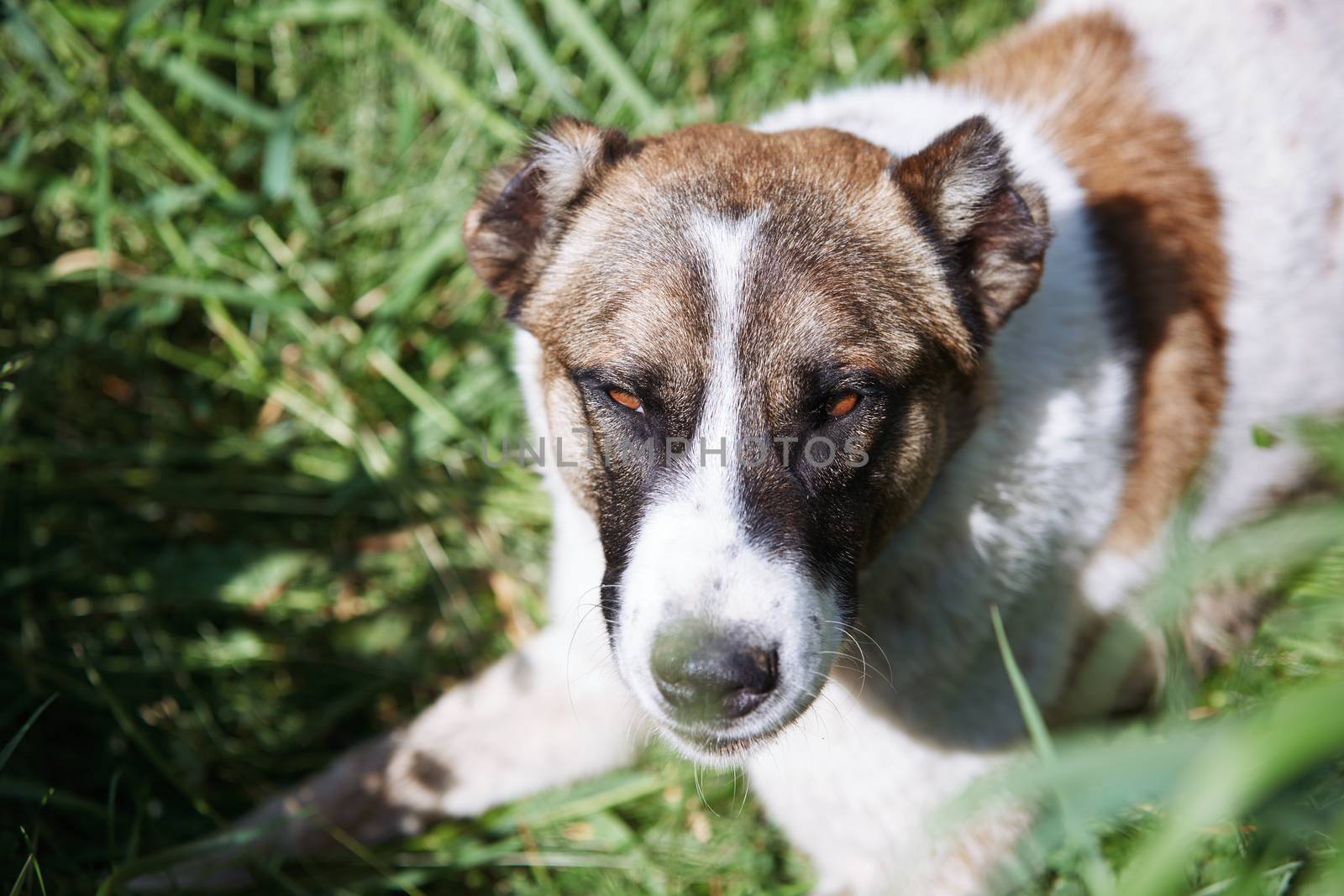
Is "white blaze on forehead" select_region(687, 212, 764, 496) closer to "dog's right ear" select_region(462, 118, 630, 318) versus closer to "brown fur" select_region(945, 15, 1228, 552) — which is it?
"dog's right ear" select_region(462, 118, 630, 318)

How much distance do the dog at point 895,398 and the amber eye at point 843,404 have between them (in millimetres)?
25

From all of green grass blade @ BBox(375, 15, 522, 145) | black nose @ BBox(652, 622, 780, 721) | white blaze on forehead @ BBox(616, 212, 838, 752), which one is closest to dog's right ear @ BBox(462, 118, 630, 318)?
white blaze on forehead @ BBox(616, 212, 838, 752)

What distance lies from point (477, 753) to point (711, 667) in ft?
5.04

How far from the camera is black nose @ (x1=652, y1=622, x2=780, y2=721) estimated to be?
218 centimetres

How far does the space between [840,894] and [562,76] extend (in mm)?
3117

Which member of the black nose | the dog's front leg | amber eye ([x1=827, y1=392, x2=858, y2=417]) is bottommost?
the dog's front leg

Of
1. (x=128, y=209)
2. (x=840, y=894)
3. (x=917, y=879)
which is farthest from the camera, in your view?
(x=128, y=209)

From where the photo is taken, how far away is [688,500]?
7.57 ft

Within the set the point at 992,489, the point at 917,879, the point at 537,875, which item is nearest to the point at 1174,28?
the point at 992,489

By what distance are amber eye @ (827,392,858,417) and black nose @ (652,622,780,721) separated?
1.77ft

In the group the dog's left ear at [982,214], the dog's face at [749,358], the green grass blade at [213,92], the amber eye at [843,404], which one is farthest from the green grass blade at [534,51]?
the amber eye at [843,404]

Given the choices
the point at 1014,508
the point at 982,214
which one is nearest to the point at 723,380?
the point at 982,214

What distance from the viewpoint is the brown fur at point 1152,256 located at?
2.98 metres

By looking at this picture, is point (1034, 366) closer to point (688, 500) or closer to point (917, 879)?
point (688, 500)
